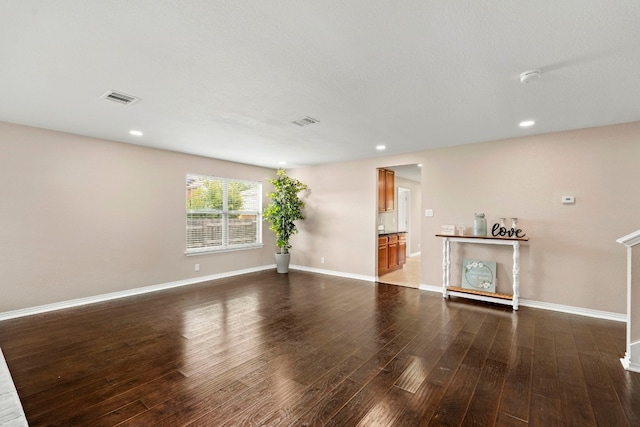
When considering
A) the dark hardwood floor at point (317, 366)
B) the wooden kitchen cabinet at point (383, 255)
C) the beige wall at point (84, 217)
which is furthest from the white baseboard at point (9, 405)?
the wooden kitchen cabinet at point (383, 255)

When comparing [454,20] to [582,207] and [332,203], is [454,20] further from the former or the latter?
[332,203]

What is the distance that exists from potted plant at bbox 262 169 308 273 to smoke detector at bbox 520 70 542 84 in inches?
186

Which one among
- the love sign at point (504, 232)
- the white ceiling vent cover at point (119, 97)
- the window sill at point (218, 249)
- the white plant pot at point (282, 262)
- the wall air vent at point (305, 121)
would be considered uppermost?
the white ceiling vent cover at point (119, 97)

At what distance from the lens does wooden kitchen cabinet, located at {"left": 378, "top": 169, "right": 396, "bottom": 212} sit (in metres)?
5.96

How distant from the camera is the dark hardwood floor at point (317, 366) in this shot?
6.10ft

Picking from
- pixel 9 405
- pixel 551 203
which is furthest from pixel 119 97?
pixel 551 203

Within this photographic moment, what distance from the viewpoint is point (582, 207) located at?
12.7ft

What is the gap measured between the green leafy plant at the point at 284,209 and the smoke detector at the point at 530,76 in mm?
4726

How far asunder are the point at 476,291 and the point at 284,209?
162 inches

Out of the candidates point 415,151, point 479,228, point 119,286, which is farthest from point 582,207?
point 119,286

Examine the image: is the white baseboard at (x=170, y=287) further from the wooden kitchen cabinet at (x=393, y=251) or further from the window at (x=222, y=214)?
the wooden kitchen cabinet at (x=393, y=251)

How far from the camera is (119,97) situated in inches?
114

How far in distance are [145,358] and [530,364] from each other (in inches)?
139

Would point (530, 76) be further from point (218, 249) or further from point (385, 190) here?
point (218, 249)
